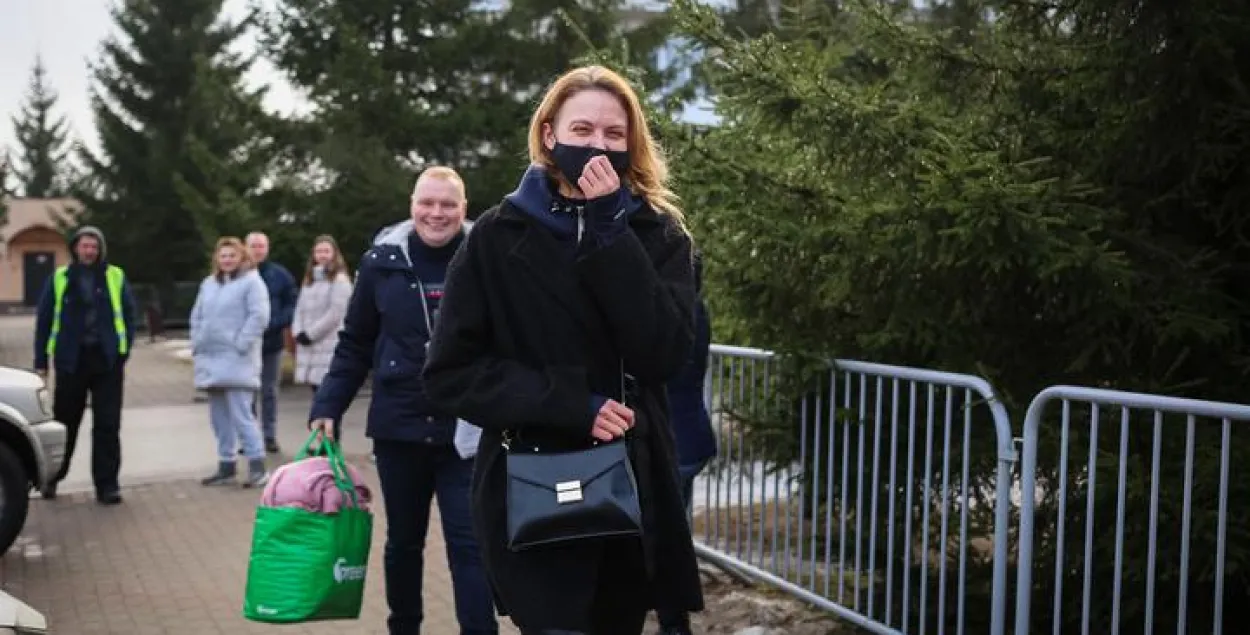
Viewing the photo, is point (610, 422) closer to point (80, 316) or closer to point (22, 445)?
point (22, 445)

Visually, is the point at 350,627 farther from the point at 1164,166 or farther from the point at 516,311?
the point at 1164,166

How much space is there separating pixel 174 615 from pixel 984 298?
377 centimetres

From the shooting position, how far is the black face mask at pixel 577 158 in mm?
2707

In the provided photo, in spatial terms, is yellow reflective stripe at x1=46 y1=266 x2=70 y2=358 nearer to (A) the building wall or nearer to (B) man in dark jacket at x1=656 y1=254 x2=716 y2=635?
(B) man in dark jacket at x1=656 y1=254 x2=716 y2=635

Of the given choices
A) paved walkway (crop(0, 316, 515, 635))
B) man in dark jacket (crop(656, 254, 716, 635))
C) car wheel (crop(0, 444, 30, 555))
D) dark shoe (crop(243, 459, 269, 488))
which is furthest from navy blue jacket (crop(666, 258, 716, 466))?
dark shoe (crop(243, 459, 269, 488))

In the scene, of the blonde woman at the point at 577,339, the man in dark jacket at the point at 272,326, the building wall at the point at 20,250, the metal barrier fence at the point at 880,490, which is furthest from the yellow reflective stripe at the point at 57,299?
the building wall at the point at 20,250

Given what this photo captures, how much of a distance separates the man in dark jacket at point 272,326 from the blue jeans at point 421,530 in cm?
662

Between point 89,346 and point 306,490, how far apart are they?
4.92 metres

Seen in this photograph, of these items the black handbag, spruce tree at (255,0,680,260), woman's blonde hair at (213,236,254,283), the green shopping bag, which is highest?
spruce tree at (255,0,680,260)

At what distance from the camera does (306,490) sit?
415 centimetres

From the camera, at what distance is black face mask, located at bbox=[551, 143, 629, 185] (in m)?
2.71

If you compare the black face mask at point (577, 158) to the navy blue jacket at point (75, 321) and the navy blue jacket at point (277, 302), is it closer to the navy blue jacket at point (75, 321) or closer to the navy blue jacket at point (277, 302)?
the navy blue jacket at point (75, 321)

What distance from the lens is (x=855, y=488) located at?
198 inches

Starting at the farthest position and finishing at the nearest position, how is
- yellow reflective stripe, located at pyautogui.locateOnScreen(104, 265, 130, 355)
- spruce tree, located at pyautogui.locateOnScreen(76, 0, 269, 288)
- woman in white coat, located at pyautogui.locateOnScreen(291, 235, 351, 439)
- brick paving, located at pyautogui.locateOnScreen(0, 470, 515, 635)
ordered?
spruce tree, located at pyautogui.locateOnScreen(76, 0, 269, 288) → woman in white coat, located at pyautogui.locateOnScreen(291, 235, 351, 439) → yellow reflective stripe, located at pyautogui.locateOnScreen(104, 265, 130, 355) → brick paving, located at pyautogui.locateOnScreen(0, 470, 515, 635)
